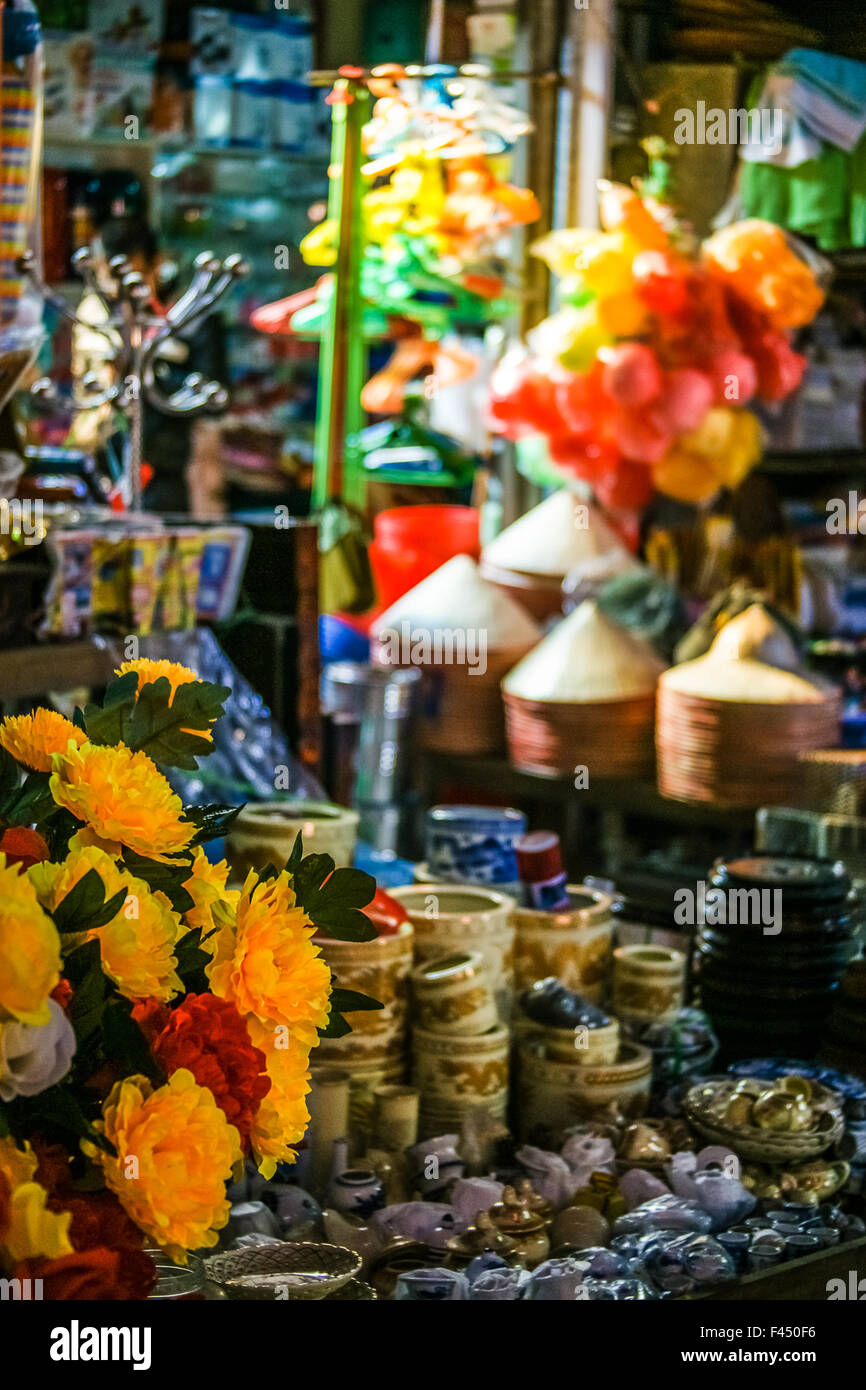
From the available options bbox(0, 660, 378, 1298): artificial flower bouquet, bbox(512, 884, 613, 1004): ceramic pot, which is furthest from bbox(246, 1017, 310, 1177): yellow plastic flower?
bbox(512, 884, 613, 1004): ceramic pot

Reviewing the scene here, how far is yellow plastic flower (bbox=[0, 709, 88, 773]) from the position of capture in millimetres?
1036

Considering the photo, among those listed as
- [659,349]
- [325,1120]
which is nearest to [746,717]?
[659,349]

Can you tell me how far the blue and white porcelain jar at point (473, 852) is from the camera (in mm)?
1968

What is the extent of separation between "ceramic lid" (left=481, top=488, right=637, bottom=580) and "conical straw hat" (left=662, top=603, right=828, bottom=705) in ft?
1.45

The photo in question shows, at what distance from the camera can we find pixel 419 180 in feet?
10.7

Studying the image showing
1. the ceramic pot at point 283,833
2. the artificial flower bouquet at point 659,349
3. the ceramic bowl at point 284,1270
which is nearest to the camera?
the ceramic bowl at point 284,1270

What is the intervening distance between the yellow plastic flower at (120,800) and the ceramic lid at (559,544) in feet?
9.09

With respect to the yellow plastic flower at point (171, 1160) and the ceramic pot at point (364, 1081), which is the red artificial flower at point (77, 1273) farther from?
the ceramic pot at point (364, 1081)

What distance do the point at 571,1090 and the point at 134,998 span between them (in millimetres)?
807

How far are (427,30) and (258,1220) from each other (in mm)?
2566

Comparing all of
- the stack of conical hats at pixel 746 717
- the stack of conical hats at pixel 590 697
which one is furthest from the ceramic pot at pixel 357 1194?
the stack of conical hats at pixel 590 697

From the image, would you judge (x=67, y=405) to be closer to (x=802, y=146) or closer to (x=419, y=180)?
(x=419, y=180)

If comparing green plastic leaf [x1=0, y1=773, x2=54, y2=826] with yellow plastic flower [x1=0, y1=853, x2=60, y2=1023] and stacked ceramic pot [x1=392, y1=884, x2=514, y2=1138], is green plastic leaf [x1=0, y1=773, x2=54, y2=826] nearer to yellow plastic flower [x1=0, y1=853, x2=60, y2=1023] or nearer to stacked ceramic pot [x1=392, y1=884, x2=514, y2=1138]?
yellow plastic flower [x1=0, y1=853, x2=60, y2=1023]
